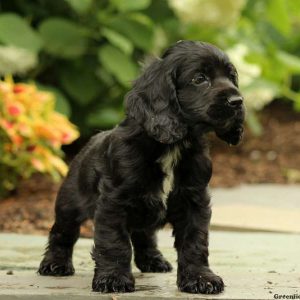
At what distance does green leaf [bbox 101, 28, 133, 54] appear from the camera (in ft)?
28.3

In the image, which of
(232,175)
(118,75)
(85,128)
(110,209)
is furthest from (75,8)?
(110,209)

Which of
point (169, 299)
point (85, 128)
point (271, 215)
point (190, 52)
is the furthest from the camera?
point (85, 128)

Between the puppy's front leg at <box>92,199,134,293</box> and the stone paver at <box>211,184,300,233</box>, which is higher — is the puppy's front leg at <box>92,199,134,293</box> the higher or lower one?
the higher one

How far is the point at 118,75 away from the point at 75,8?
76cm

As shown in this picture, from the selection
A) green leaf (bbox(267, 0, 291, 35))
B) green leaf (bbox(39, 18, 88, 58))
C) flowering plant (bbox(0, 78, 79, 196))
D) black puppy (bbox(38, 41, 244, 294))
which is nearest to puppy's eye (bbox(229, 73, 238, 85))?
black puppy (bbox(38, 41, 244, 294))

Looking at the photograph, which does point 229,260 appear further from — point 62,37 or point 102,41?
point 102,41

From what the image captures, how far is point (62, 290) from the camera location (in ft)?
14.5

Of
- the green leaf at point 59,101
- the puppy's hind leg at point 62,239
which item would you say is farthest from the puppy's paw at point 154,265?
the green leaf at point 59,101

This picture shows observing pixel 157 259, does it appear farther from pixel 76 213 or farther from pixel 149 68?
pixel 149 68

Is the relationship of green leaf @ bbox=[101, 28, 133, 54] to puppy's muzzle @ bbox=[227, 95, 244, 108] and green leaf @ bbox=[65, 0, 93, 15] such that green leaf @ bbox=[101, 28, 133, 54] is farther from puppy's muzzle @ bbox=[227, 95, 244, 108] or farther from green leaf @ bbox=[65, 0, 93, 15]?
puppy's muzzle @ bbox=[227, 95, 244, 108]

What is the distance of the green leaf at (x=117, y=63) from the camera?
8.67 meters

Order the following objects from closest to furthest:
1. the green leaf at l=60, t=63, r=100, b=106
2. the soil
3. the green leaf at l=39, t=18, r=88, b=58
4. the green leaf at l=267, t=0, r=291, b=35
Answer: the soil < the green leaf at l=39, t=18, r=88, b=58 < the green leaf at l=60, t=63, r=100, b=106 < the green leaf at l=267, t=0, r=291, b=35

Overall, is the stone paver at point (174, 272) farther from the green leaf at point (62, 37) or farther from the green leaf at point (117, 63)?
the green leaf at point (62, 37)

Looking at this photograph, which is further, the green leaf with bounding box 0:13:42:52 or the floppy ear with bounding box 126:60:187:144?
the green leaf with bounding box 0:13:42:52
